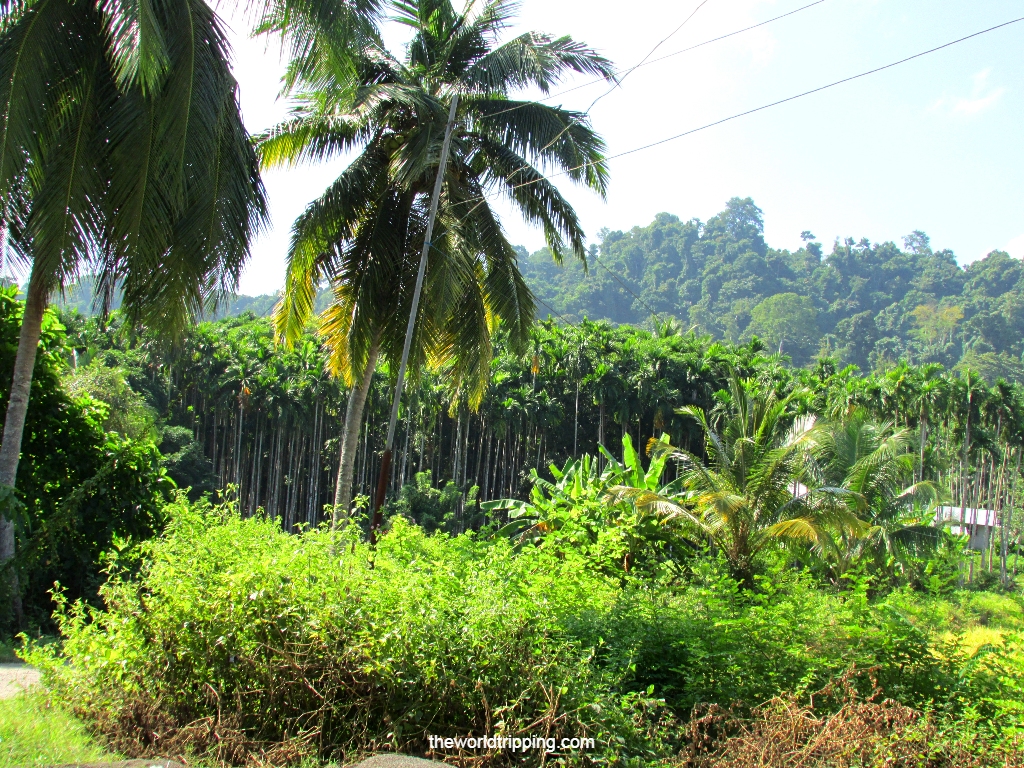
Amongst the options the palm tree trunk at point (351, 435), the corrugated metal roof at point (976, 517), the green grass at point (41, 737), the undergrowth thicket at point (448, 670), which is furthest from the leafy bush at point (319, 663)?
the corrugated metal roof at point (976, 517)

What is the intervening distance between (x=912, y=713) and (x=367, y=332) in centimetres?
902

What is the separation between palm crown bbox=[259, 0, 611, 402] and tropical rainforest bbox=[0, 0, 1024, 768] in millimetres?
52

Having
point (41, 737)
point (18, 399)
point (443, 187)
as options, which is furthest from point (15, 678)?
point (443, 187)

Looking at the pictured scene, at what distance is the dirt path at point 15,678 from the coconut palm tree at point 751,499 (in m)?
9.43

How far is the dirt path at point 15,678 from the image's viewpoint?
655 centimetres

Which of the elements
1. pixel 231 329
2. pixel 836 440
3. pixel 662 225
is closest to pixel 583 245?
pixel 836 440

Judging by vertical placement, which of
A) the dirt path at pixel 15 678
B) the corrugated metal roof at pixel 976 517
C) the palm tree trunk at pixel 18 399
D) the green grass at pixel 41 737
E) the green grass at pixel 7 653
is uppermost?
the palm tree trunk at pixel 18 399

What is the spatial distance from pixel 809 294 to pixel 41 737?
100665 millimetres

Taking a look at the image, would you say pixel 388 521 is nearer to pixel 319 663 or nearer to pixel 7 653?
pixel 7 653

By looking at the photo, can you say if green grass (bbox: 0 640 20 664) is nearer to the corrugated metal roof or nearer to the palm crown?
the palm crown

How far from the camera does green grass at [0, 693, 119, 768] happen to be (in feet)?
16.2

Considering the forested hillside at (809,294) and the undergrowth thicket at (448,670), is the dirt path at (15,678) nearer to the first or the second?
the undergrowth thicket at (448,670)

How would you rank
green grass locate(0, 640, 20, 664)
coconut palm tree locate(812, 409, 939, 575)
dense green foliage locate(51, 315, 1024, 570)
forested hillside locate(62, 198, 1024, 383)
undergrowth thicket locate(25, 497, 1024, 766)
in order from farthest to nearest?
forested hillside locate(62, 198, 1024, 383) → dense green foliage locate(51, 315, 1024, 570) → coconut palm tree locate(812, 409, 939, 575) → green grass locate(0, 640, 20, 664) → undergrowth thicket locate(25, 497, 1024, 766)

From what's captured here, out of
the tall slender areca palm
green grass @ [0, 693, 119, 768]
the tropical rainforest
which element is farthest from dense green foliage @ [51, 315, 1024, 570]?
green grass @ [0, 693, 119, 768]
